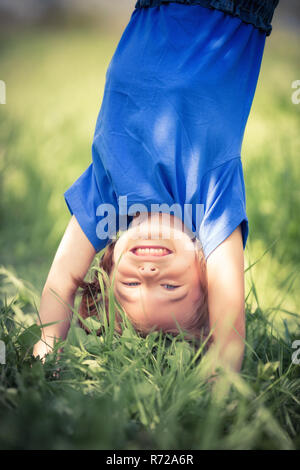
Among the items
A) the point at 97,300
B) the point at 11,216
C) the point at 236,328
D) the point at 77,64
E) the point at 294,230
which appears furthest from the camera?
the point at 77,64

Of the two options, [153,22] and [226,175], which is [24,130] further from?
[226,175]

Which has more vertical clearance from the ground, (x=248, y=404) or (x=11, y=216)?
(x=11, y=216)

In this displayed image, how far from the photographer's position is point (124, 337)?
1435mm

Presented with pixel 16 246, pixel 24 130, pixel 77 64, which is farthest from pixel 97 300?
pixel 77 64

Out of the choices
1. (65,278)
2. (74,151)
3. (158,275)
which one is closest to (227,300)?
(158,275)

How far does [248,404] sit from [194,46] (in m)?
1.10

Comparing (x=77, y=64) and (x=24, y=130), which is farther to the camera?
(x=77, y=64)

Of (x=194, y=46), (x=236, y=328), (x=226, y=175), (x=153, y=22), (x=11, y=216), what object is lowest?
(x=236, y=328)

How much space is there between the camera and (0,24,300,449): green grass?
3.57 feet

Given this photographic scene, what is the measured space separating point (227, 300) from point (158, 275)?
22cm

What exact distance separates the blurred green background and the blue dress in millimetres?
306

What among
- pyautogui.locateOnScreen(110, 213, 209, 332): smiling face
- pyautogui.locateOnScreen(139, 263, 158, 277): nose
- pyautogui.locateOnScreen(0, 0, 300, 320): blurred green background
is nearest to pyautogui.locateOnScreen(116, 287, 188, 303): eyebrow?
pyautogui.locateOnScreen(110, 213, 209, 332): smiling face

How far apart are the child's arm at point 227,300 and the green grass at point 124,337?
80 mm

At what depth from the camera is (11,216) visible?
3.13 metres
